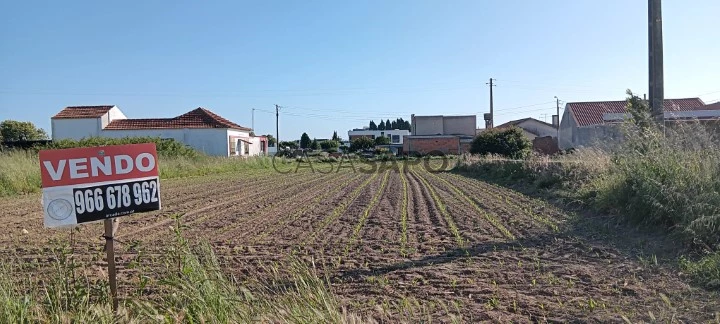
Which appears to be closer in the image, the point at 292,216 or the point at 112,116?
the point at 292,216

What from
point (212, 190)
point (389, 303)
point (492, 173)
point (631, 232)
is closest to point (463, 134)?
point (492, 173)

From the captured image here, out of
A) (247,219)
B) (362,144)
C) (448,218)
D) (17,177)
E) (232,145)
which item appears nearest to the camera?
(448,218)

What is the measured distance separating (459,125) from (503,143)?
1216 inches

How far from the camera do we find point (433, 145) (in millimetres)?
56594

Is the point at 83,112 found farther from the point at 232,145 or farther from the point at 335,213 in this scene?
the point at 335,213

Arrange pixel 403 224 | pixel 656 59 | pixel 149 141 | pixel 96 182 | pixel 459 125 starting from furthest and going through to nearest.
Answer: pixel 459 125, pixel 149 141, pixel 656 59, pixel 403 224, pixel 96 182

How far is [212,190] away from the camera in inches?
679

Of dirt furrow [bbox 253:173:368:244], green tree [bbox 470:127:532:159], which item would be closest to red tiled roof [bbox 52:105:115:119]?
green tree [bbox 470:127:532:159]

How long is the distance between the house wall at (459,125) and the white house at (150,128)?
30932 millimetres

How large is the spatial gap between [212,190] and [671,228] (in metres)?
13.6

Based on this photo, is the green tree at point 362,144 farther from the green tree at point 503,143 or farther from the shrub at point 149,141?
the shrub at point 149,141

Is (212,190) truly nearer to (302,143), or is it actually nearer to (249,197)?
(249,197)

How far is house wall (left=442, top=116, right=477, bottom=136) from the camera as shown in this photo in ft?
206

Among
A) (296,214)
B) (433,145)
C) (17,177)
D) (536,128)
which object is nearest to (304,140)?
(433,145)
